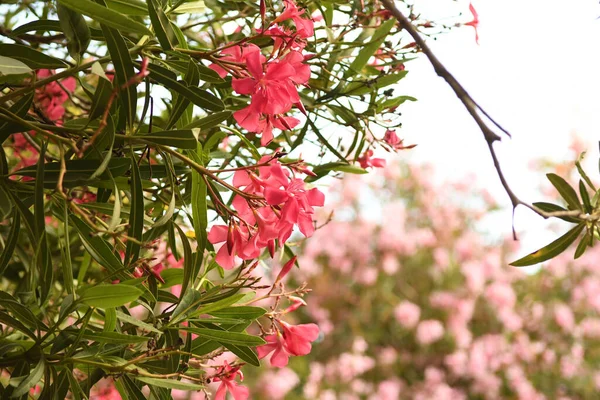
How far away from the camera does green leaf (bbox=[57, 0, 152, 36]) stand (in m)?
0.46

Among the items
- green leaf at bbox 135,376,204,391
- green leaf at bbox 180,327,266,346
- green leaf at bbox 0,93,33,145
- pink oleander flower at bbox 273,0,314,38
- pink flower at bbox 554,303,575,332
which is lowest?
green leaf at bbox 135,376,204,391

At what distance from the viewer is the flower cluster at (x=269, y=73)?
0.53 metres

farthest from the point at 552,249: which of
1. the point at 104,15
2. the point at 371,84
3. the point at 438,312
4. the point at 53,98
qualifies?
the point at 438,312

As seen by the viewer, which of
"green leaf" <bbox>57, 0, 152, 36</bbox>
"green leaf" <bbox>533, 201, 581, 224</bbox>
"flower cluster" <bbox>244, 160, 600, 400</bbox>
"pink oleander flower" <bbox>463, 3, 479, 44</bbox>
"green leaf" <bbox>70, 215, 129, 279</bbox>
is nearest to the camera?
"green leaf" <bbox>57, 0, 152, 36</bbox>

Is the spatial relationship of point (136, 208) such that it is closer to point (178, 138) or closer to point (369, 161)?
point (178, 138)

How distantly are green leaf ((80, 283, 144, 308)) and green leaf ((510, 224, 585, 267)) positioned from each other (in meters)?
0.38

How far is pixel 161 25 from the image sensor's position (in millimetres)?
522

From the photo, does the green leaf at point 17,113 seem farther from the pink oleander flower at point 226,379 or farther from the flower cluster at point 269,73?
the pink oleander flower at point 226,379

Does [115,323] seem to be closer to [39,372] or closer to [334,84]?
[39,372]

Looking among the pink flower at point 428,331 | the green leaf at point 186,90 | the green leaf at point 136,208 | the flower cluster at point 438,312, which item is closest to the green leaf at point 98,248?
the green leaf at point 136,208

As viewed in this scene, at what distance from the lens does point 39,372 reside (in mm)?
527

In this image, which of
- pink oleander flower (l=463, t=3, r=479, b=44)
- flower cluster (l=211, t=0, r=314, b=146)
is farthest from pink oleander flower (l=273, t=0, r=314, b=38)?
pink oleander flower (l=463, t=3, r=479, b=44)

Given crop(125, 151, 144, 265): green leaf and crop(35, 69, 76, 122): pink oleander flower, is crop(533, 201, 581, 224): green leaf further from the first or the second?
crop(35, 69, 76, 122): pink oleander flower

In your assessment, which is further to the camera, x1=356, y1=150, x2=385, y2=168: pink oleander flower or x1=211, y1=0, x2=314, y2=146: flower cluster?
x1=356, y1=150, x2=385, y2=168: pink oleander flower
